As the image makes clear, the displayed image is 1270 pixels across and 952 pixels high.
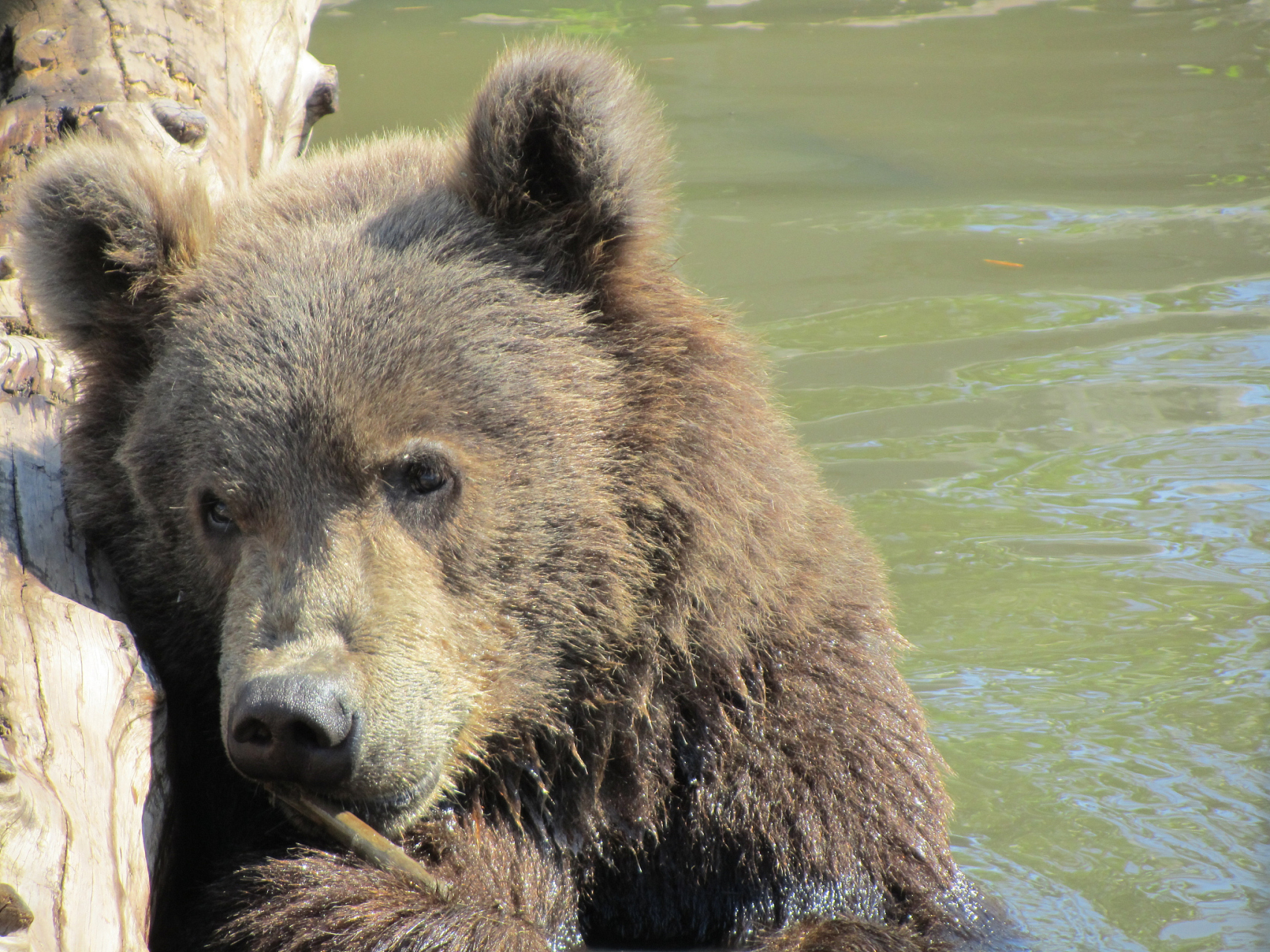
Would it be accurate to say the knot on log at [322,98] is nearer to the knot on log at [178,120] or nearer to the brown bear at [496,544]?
the knot on log at [178,120]

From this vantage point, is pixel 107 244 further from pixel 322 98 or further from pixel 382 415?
pixel 322 98

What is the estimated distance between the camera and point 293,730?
3312 mm

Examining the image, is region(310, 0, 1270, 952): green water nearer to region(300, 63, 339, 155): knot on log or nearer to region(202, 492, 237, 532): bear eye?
region(202, 492, 237, 532): bear eye

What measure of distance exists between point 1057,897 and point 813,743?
4.60ft

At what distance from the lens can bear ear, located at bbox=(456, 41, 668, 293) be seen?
3918mm

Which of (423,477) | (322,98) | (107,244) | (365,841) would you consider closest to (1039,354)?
(322,98)

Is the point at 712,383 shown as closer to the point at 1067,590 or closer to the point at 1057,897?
the point at 1057,897

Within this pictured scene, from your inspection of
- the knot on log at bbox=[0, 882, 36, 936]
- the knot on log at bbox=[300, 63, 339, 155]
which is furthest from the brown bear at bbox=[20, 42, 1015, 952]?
the knot on log at bbox=[300, 63, 339, 155]

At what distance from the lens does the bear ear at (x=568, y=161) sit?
3.92 meters

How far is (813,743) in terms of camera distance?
4.30 metres

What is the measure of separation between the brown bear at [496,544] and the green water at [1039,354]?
893 millimetres

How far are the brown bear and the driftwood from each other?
0.27 meters

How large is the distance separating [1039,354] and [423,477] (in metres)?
6.09

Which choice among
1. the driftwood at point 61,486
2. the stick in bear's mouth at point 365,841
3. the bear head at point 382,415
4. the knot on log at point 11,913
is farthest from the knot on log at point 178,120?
the knot on log at point 11,913
